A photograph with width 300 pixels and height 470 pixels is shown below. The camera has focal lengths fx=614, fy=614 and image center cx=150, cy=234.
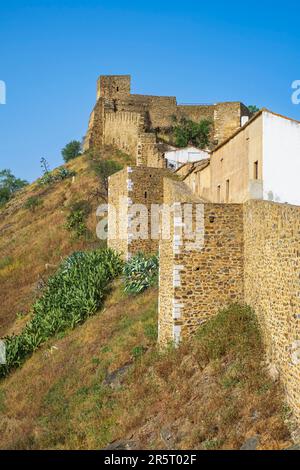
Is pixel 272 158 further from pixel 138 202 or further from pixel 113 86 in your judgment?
pixel 113 86

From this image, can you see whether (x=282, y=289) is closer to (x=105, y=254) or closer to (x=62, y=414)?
(x=62, y=414)

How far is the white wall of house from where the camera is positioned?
14320 mm

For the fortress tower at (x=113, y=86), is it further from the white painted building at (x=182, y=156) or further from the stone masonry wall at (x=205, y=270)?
the stone masonry wall at (x=205, y=270)

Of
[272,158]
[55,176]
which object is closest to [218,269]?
[272,158]

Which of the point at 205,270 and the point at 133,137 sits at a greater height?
the point at 133,137

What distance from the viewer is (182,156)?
108 feet

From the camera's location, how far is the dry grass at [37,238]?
90.1 feet

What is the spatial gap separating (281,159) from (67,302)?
32.2ft

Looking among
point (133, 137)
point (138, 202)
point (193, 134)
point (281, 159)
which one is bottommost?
point (138, 202)

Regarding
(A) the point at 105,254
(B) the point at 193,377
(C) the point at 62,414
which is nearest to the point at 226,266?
(B) the point at 193,377

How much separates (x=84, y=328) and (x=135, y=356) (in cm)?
454

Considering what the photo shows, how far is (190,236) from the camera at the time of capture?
1414 cm

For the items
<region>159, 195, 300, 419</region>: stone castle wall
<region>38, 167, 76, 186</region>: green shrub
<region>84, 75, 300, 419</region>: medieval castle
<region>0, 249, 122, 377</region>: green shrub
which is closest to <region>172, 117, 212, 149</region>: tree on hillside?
<region>38, 167, 76, 186</region>: green shrub

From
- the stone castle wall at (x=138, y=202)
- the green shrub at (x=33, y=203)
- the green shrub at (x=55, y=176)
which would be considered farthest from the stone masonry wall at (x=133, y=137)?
the stone castle wall at (x=138, y=202)
